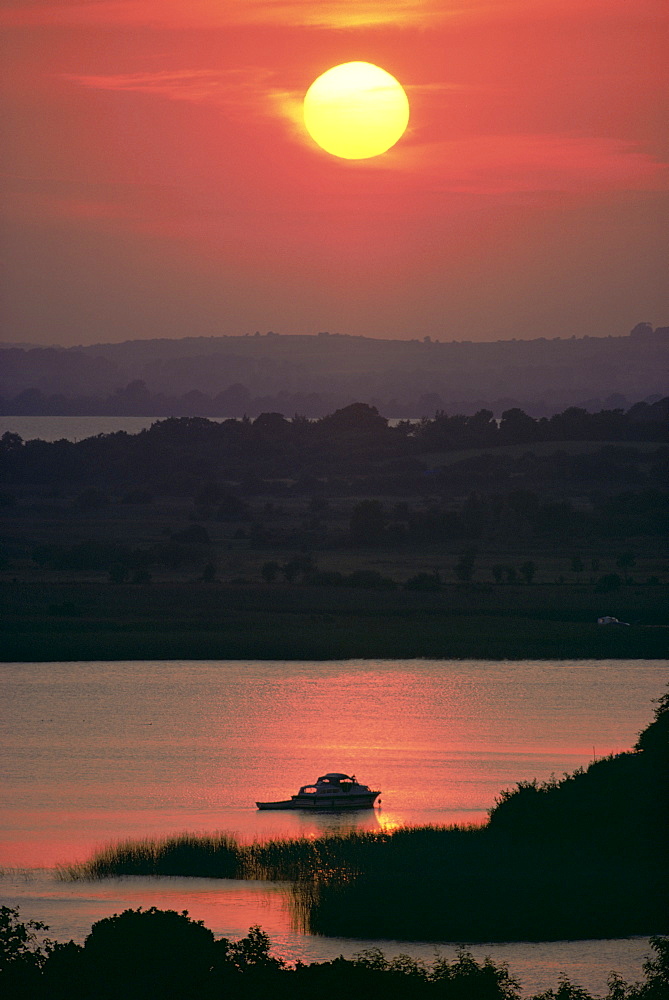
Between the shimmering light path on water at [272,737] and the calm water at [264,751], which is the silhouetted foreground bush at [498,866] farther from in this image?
the shimmering light path on water at [272,737]

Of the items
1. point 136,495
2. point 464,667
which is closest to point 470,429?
point 136,495

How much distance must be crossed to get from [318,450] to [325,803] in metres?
129

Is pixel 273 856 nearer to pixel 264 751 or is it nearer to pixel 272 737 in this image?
pixel 264 751

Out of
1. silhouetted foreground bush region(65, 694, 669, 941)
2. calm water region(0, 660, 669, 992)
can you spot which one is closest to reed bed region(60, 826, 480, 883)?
silhouetted foreground bush region(65, 694, 669, 941)

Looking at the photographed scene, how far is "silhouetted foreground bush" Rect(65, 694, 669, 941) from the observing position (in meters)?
28.0

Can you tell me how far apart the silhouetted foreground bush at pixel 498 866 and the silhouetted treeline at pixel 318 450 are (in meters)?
106

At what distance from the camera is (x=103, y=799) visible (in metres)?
39.4

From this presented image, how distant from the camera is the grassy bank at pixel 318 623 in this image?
202ft

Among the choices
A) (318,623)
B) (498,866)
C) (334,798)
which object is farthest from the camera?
(318,623)

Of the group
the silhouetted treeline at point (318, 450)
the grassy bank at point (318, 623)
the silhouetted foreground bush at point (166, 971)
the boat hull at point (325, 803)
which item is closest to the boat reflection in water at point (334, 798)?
the boat hull at point (325, 803)

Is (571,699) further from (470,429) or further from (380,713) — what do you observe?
(470,429)

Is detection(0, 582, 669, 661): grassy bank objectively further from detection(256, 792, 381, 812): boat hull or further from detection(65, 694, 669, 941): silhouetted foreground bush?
detection(65, 694, 669, 941): silhouetted foreground bush

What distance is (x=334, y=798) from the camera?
125ft

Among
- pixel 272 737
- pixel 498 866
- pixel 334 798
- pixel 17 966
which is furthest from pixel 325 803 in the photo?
pixel 17 966
